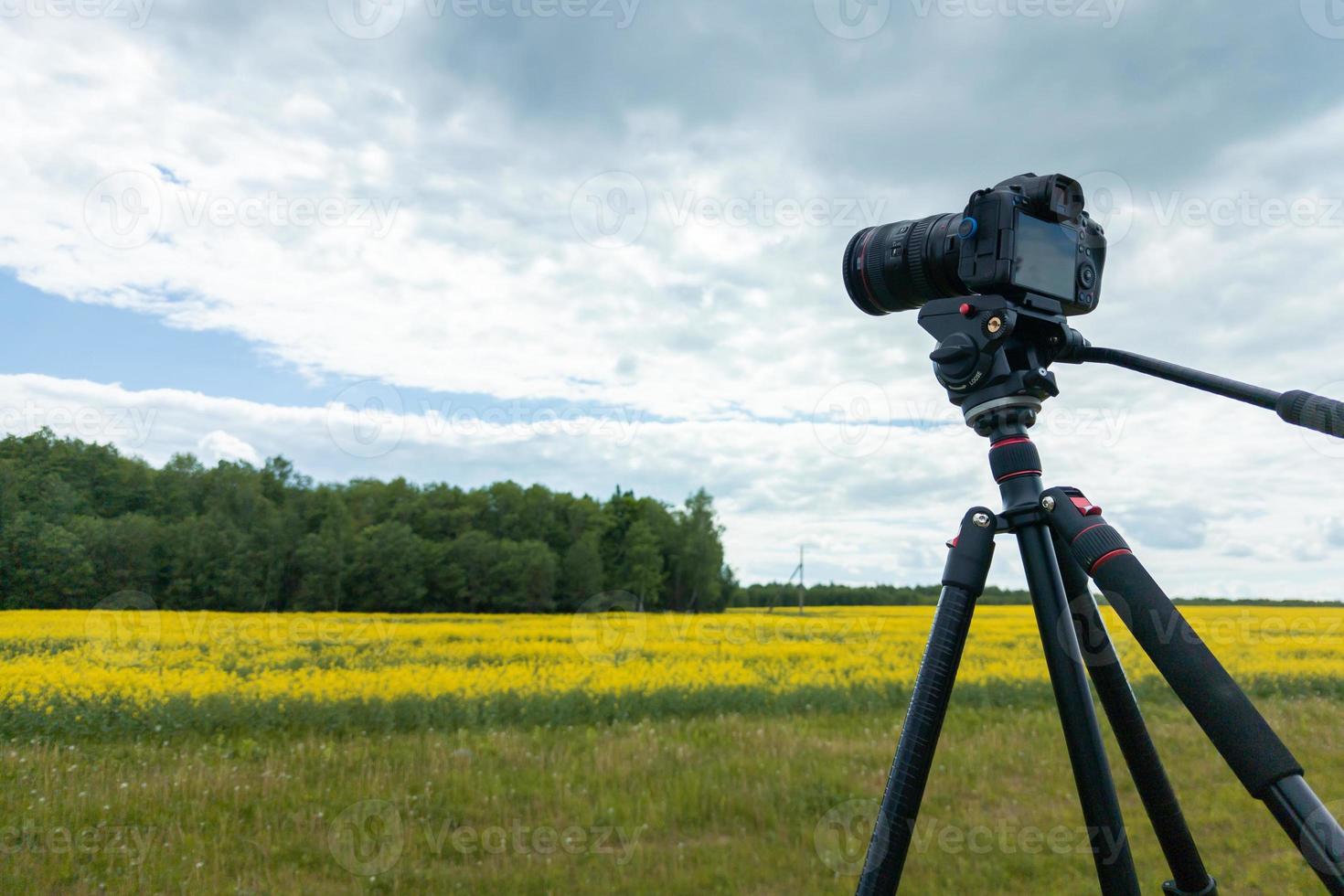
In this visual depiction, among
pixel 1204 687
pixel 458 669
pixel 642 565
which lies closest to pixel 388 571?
pixel 458 669

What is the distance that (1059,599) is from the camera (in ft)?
5.76

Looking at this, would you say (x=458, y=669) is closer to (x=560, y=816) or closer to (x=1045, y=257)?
(x=560, y=816)

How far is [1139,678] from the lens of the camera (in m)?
12.0

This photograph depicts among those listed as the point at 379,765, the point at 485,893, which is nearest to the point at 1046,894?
the point at 485,893

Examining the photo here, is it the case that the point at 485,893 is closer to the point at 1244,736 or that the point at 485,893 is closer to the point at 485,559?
the point at 1244,736

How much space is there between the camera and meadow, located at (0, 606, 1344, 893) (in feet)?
15.0

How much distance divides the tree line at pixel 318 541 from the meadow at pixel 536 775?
52.7 inches

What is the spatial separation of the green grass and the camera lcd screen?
374 centimetres

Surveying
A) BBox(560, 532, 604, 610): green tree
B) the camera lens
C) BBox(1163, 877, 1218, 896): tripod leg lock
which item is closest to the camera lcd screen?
the camera lens

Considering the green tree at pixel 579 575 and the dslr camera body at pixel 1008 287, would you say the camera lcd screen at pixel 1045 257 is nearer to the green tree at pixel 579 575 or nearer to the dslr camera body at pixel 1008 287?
the dslr camera body at pixel 1008 287

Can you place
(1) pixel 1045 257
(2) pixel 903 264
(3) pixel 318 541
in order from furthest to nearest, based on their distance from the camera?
(3) pixel 318 541
(2) pixel 903 264
(1) pixel 1045 257

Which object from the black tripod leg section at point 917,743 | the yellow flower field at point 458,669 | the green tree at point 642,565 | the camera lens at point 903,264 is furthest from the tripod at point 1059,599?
the green tree at point 642,565

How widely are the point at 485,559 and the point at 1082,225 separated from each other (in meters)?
29.4

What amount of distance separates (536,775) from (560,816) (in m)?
0.79
